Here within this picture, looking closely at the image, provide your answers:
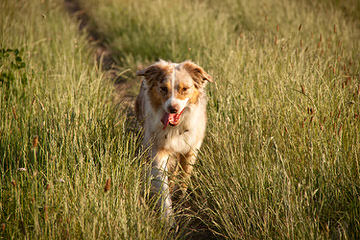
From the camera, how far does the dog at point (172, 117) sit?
9.55ft

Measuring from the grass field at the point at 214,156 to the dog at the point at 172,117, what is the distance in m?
0.14

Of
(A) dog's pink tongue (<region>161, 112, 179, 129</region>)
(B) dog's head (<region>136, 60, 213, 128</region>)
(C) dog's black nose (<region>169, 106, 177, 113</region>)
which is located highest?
(B) dog's head (<region>136, 60, 213, 128</region>)

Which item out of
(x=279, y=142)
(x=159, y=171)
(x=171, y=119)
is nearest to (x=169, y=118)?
(x=171, y=119)

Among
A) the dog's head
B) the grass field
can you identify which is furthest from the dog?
the grass field

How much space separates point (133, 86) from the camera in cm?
507

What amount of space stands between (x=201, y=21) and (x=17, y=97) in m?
3.56

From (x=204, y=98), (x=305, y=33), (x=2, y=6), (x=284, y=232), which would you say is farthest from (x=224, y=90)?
(x=2, y=6)

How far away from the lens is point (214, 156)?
3.03 meters

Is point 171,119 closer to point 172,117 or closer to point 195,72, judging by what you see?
point 172,117

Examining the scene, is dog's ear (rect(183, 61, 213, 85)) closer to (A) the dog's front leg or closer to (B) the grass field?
(B) the grass field

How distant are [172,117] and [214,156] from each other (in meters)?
0.55

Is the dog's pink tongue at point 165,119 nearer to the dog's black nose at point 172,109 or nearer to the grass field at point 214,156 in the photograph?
the dog's black nose at point 172,109

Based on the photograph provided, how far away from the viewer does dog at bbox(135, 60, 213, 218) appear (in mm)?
2910

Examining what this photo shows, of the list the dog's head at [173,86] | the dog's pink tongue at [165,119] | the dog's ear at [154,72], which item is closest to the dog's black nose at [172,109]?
the dog's head at [173,86]
